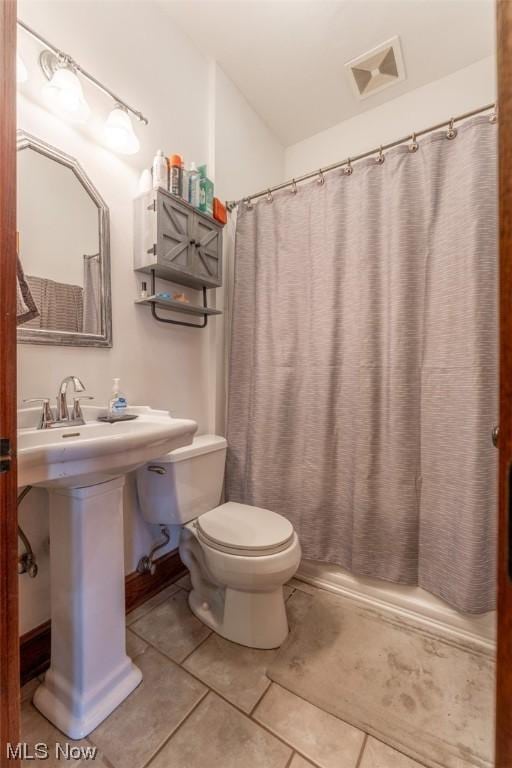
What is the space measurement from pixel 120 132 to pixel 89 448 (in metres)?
1.24

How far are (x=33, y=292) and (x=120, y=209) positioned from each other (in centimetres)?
52

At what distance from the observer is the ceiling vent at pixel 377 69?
1.57 metres

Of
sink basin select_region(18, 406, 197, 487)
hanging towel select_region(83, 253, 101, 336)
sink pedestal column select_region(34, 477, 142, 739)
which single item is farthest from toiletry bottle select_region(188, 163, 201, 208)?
sink pedestal column select_region(34, 477, 142, 739)

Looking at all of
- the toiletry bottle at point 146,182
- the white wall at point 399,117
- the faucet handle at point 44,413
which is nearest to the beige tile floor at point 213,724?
the faucet handle at point 44,413

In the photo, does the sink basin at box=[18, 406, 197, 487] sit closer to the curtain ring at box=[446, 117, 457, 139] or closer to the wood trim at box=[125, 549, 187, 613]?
the wood trim at box=[125, 549, 187, 613]

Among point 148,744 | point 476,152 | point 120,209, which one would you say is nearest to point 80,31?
point 120,209

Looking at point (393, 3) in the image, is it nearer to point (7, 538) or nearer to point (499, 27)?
point (499, 27)

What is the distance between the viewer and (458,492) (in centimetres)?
119

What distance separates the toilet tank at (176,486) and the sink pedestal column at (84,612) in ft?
0.95

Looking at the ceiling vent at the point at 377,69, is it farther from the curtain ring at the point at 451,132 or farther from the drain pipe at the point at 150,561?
the drain pipe at the point at 150,561

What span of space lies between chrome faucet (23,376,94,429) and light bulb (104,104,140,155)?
3.06ft

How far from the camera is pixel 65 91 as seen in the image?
3.50ft

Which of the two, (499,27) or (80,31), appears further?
(80,31)

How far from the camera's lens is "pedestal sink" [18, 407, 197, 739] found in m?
0.91
